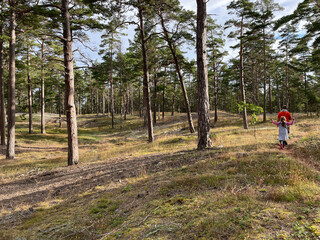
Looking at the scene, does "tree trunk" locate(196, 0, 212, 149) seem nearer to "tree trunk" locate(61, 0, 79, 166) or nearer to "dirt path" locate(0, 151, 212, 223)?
"dirt path" locate(0, 151, 212, 223)

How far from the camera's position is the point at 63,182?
691 cm

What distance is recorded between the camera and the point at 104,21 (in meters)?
10.9

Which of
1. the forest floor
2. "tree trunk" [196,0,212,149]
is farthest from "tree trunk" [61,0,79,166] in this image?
"tree trunk" [196,0,212,149]

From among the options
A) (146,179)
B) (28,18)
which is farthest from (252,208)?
(28,18)

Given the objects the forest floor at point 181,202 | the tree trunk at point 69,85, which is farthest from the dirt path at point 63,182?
the tree trunk at point 69,85

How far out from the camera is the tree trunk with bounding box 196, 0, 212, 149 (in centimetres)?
763

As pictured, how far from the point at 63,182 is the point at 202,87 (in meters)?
6.98

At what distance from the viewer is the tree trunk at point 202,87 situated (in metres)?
7.63

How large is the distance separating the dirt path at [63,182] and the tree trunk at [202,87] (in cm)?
100

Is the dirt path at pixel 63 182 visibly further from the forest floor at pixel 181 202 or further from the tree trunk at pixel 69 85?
the tree trunk at pixel 69 85

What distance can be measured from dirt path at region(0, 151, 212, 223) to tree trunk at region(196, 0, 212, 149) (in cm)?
100

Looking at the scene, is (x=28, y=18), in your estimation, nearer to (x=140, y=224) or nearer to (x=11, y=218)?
(x=11, y=218)

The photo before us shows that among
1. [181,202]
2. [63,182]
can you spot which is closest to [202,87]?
→ [181,202]

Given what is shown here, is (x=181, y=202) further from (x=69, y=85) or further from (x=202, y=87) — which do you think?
(x=69, y=85)
